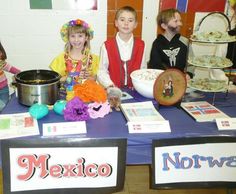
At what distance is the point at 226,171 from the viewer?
1.24 meters

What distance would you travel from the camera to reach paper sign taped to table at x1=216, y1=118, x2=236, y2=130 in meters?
1.26

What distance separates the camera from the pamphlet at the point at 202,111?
1.33 metres

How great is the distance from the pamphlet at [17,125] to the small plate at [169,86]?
58cm

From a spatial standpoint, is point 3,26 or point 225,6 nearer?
point 3,26

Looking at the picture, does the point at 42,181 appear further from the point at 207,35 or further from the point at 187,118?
the point at 207,35

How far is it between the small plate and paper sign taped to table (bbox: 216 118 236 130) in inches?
9.0

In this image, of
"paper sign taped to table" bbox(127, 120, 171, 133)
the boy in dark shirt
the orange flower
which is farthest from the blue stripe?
"paper sign taped to table" bbox(127, 120, 171, 133)

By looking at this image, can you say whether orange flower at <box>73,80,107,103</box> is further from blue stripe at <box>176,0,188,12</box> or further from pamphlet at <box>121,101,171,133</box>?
blue stripe at <box>176,0,188,12</box>

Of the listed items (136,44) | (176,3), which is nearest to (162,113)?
(136,44)

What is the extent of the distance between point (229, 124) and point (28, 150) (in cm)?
86

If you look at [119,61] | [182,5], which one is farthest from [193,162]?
[182,5]

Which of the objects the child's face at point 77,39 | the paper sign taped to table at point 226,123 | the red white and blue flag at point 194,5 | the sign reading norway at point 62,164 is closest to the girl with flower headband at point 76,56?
the child's face at point 77,39

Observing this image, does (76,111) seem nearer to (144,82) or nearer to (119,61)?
(144,82)

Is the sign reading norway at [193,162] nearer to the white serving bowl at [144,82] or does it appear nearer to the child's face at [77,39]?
the white serving bowl at [144,82]
